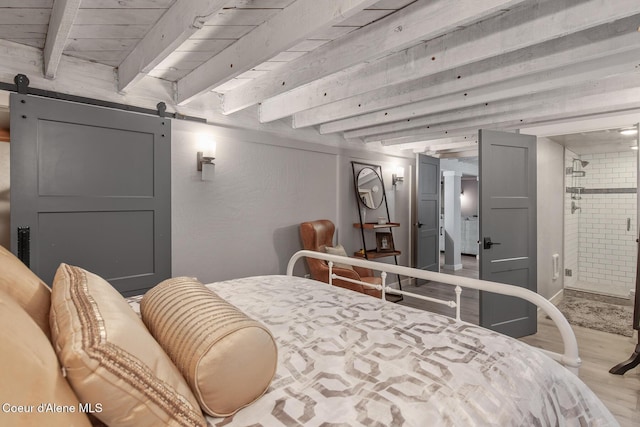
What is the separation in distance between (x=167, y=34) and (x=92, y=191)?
125 centimetres

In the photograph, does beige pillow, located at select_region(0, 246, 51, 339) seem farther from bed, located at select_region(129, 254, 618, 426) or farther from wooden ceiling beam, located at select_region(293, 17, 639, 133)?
wooden ceiling beam, located at select_region(293, 17, 639, 133)

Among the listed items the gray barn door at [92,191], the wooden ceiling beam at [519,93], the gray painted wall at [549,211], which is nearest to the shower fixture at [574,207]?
the gray painted wall at [549,211]

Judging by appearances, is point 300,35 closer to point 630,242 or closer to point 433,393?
point 433,393

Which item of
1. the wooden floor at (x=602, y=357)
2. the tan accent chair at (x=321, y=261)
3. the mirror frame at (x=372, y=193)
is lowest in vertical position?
the wooden floor at (x=602, y=357)

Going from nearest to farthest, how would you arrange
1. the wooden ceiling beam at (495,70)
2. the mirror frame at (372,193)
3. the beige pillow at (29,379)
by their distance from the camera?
the beige pillow at (29,379), the wooden ceiling beam at (495,70), the mirror frame at (372,193)

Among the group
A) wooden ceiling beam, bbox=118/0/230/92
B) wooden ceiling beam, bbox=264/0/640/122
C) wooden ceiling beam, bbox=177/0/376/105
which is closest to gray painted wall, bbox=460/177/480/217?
wooden ceiling beam, bbox=264/0/640/122

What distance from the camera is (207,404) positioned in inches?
31.9

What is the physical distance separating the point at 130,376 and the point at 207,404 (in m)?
0.22

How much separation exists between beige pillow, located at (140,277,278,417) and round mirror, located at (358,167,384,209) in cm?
366

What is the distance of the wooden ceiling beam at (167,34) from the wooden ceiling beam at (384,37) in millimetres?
802

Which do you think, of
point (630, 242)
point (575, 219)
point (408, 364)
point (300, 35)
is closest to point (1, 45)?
point (300, 35)

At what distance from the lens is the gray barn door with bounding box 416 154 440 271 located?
529cm

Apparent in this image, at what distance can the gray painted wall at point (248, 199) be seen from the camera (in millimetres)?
2889

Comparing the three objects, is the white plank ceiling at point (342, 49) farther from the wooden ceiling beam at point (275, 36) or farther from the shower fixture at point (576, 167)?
the shower fixture at point (576, 167)
